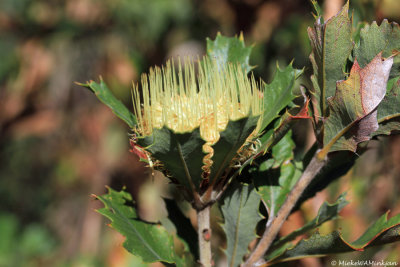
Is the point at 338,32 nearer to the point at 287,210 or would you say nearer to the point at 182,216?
the point at 287,210

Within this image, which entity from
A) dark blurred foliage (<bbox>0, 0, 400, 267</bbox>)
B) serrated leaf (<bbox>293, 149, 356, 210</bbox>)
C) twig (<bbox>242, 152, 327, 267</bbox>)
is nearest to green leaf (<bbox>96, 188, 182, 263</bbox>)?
twig (<bbox>242, 152, 327, 267</bbox>)

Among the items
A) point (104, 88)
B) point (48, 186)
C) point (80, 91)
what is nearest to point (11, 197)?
point (48, 186)

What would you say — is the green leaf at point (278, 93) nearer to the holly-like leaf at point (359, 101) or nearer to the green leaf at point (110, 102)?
the holly-like leaf at point (359, 101)

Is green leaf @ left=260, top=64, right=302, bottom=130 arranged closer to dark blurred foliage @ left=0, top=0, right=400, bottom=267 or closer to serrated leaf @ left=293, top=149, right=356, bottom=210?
serrated leaf @ left=293, top=149, right=356, bottom=210

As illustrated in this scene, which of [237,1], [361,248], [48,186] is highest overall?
[237,1]

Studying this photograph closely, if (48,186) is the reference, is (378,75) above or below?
below

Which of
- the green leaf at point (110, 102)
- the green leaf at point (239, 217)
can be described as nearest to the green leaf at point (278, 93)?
the green leaf at point (239, 217)
